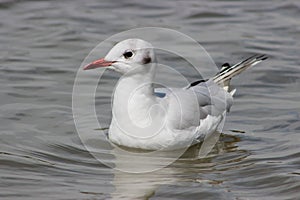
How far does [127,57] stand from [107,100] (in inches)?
84.4

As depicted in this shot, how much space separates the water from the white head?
A: 0.98 meters

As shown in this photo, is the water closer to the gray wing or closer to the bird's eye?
the gray wing

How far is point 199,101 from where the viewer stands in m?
8.02

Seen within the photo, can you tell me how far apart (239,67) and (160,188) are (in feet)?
8.75

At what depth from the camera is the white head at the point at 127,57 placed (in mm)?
7156

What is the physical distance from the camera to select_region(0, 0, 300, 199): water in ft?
21.7

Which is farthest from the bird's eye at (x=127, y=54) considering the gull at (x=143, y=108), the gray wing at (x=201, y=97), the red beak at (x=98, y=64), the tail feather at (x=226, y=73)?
the tail feather at (x=226, y=73)

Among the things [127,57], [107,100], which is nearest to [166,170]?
[127,57]

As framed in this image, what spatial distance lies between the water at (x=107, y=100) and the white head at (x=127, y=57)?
983 mm

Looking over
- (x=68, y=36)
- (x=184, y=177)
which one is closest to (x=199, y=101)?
(x=184, y=177)

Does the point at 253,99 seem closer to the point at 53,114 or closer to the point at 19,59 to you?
the point at 53,114

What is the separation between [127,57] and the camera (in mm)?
7207

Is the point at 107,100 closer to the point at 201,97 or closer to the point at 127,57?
the point at 201,97

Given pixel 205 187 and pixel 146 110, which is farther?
pixel 146 110
